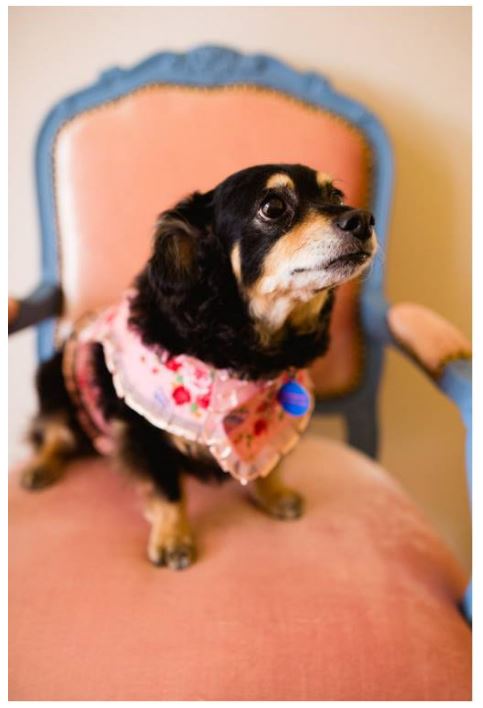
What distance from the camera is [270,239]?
524mm

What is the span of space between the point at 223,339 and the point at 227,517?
283 millimetres

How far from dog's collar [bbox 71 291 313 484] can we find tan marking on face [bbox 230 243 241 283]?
12 cm

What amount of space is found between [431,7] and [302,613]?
3.05 feet

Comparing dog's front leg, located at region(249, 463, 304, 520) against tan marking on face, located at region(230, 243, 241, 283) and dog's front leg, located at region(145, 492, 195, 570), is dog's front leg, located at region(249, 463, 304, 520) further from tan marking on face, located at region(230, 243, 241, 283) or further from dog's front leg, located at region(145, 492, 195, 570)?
tan marking on face, located at region(230, 243, 241, 283)

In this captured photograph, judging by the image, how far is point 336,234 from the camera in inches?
18.9

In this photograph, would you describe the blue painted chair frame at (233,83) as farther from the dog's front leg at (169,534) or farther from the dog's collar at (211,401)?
the dog's front leg at (169,534)

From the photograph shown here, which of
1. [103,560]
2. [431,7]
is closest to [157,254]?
[103,560]

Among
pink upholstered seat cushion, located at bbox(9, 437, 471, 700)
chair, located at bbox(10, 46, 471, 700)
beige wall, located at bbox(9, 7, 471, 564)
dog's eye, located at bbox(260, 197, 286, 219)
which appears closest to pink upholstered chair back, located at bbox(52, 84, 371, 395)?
chair, located at bbox(10, 46, 471, 700)

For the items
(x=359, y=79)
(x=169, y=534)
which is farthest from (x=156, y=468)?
Answer: (x=359, y=79)

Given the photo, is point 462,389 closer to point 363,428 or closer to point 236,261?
point 236,261

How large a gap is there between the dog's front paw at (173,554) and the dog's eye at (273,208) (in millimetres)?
420

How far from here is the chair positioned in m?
0.47

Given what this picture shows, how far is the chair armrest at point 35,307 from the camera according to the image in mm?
764

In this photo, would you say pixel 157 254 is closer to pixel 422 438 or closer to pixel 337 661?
pixel 337 661
